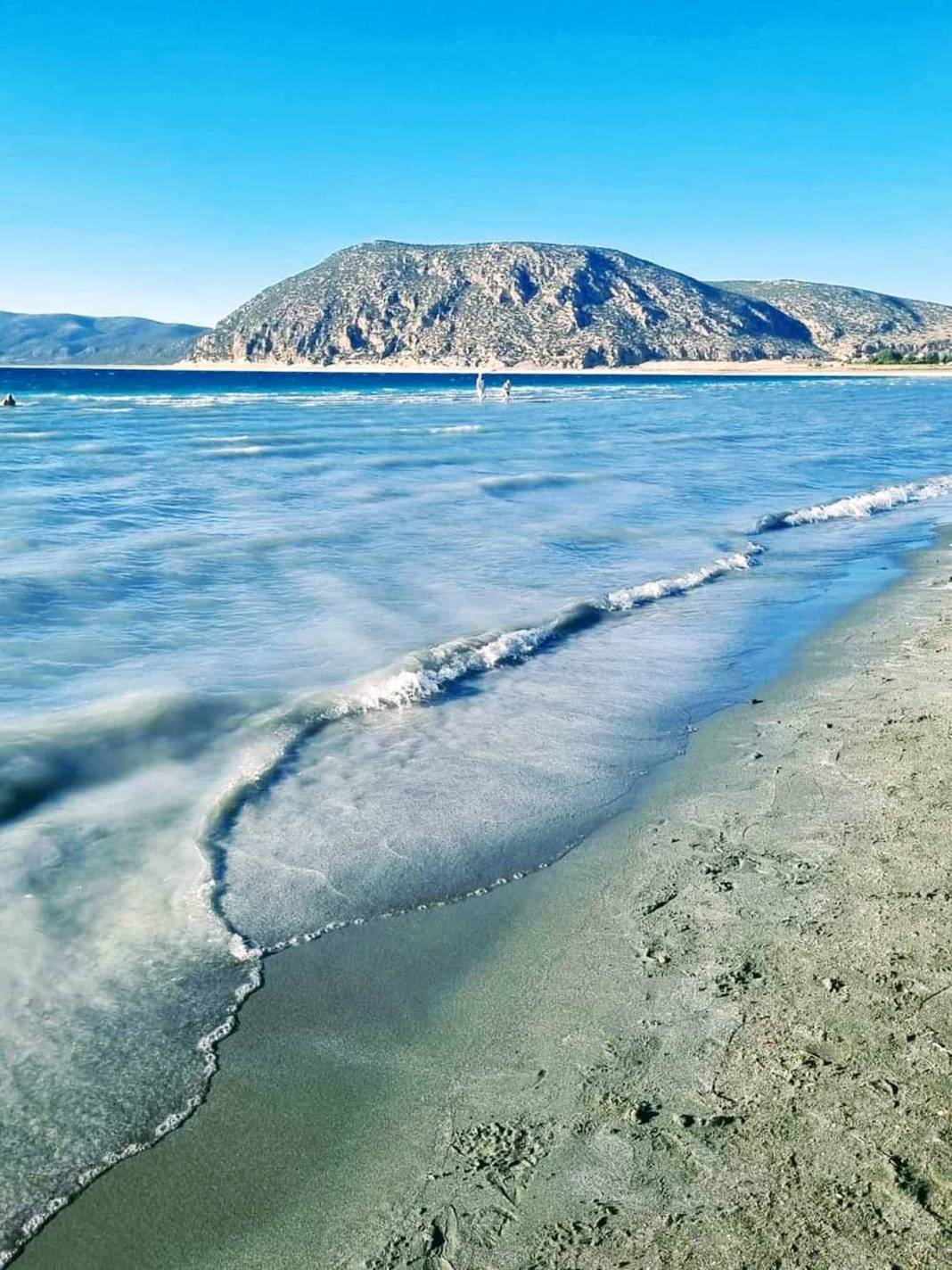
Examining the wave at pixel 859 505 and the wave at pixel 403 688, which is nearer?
the wave at pixel 403 688

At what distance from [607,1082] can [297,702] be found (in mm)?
5425

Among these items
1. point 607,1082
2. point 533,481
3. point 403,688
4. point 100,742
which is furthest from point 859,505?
point 607,1082

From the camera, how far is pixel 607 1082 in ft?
13.0

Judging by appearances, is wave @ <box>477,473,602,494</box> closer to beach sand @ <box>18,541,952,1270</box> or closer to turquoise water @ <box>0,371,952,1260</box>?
turquoise water @ <box>0,371,952,1260</box>

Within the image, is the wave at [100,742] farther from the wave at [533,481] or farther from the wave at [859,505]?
the wave at [533,481]

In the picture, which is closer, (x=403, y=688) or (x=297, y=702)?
(x=297, y=702)

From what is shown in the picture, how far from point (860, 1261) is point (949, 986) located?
169 centimetres

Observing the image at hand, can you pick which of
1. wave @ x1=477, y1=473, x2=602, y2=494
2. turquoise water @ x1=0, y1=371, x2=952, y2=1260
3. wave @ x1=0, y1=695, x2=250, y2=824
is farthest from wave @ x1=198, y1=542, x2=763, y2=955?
wave @ x1=477, y1=473, x2=602, y2=494

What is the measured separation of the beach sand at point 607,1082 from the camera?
10.7 feet

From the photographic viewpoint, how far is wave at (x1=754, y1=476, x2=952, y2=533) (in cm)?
1969

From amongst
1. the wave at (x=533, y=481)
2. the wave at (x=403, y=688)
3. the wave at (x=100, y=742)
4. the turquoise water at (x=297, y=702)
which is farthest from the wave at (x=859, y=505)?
the wave at (x=100, y=742)

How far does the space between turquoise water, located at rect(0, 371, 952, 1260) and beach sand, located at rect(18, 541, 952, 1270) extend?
0.37m

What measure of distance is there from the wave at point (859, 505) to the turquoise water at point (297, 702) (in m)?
0.13

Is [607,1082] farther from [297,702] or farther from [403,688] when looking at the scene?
[403,688]
